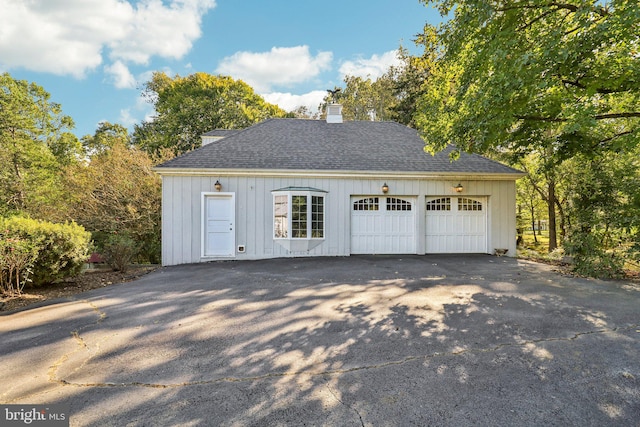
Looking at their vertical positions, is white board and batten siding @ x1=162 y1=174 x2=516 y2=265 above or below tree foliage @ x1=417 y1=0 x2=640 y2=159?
below

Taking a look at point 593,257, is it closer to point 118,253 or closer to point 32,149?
point 118,253

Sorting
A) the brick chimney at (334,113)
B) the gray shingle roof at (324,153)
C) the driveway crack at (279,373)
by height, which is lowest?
the driveway crack at (279,373)

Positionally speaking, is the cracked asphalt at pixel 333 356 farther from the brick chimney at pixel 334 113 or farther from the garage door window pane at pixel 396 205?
the brick chimney at pixel 334 113

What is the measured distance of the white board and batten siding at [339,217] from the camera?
884 cm

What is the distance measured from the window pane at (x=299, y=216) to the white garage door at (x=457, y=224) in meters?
4.22

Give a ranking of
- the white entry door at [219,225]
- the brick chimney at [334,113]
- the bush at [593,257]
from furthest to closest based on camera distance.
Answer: the brick chimney at [334,113] < the white entry door at [219,225] < the bush at [593,257]

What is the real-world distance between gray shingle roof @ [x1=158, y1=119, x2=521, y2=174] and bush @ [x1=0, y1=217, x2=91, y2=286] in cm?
310

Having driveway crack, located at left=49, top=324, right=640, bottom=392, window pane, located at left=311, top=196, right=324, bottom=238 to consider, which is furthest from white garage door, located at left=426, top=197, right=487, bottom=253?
driveway crack, located at left=49, top=324, right=640, bottom=392

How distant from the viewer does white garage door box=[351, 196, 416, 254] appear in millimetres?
9680

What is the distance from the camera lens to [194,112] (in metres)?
21.8

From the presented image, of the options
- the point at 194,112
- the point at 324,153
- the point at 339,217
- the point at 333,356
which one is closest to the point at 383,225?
the point at 339,217

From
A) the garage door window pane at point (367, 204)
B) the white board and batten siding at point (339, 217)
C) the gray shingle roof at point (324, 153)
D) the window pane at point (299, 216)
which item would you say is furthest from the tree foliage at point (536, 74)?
the window pane at point (299, 216)

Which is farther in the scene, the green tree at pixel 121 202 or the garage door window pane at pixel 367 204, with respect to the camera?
the green tree at pixel 121 202

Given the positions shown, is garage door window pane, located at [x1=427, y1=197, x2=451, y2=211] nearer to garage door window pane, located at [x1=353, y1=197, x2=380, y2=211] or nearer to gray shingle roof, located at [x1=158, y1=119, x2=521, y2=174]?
gray shingle roof, located at [x1=158, y1=119, x2=521, y2=174]
